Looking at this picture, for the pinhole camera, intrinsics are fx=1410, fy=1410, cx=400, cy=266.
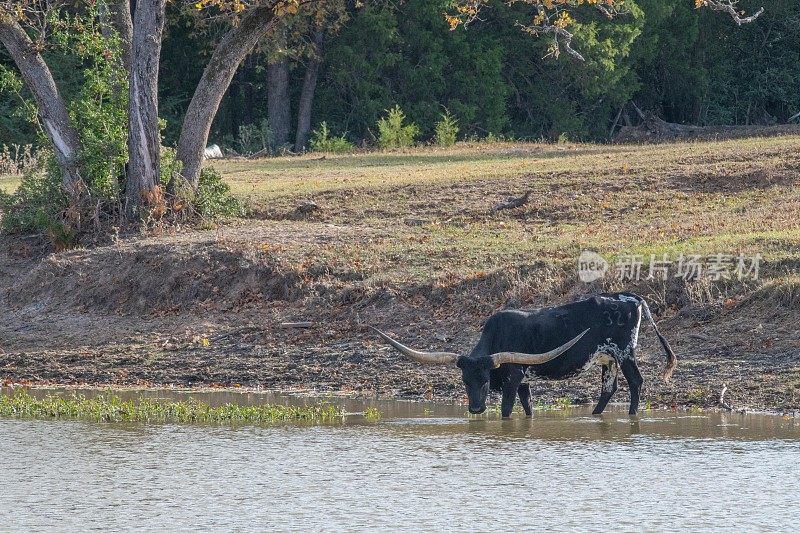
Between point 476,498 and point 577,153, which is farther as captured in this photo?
point 577,153

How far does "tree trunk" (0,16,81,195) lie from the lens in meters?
20.5

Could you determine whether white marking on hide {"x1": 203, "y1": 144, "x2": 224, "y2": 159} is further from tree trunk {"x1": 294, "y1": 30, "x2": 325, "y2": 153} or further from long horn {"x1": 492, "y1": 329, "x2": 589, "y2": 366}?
long horn {"x1": 492, "y1": 329, "x2": 589, "y2": 366}

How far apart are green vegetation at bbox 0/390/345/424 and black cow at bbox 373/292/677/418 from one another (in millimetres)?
1134

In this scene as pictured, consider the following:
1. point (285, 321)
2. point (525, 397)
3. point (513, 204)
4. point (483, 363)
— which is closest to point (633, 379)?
point (525, 397)

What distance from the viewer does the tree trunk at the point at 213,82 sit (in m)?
20.6

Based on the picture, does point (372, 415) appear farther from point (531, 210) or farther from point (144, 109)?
point (531, 210)

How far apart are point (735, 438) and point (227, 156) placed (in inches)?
955

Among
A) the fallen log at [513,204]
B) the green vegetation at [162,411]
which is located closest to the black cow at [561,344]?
the green vegetation at [162,411]

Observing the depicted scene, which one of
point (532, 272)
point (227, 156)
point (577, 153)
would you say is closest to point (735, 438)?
point (532, 272)

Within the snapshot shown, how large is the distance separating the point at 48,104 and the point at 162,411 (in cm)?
875

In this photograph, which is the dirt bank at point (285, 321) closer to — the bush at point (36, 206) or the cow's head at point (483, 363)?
the bush at point (36, 206)

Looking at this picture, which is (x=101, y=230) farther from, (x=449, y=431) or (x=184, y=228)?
(x=449, y=431)

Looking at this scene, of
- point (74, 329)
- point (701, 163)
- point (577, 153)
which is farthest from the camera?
point (577, 153)

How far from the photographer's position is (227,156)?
3441 centimetres
